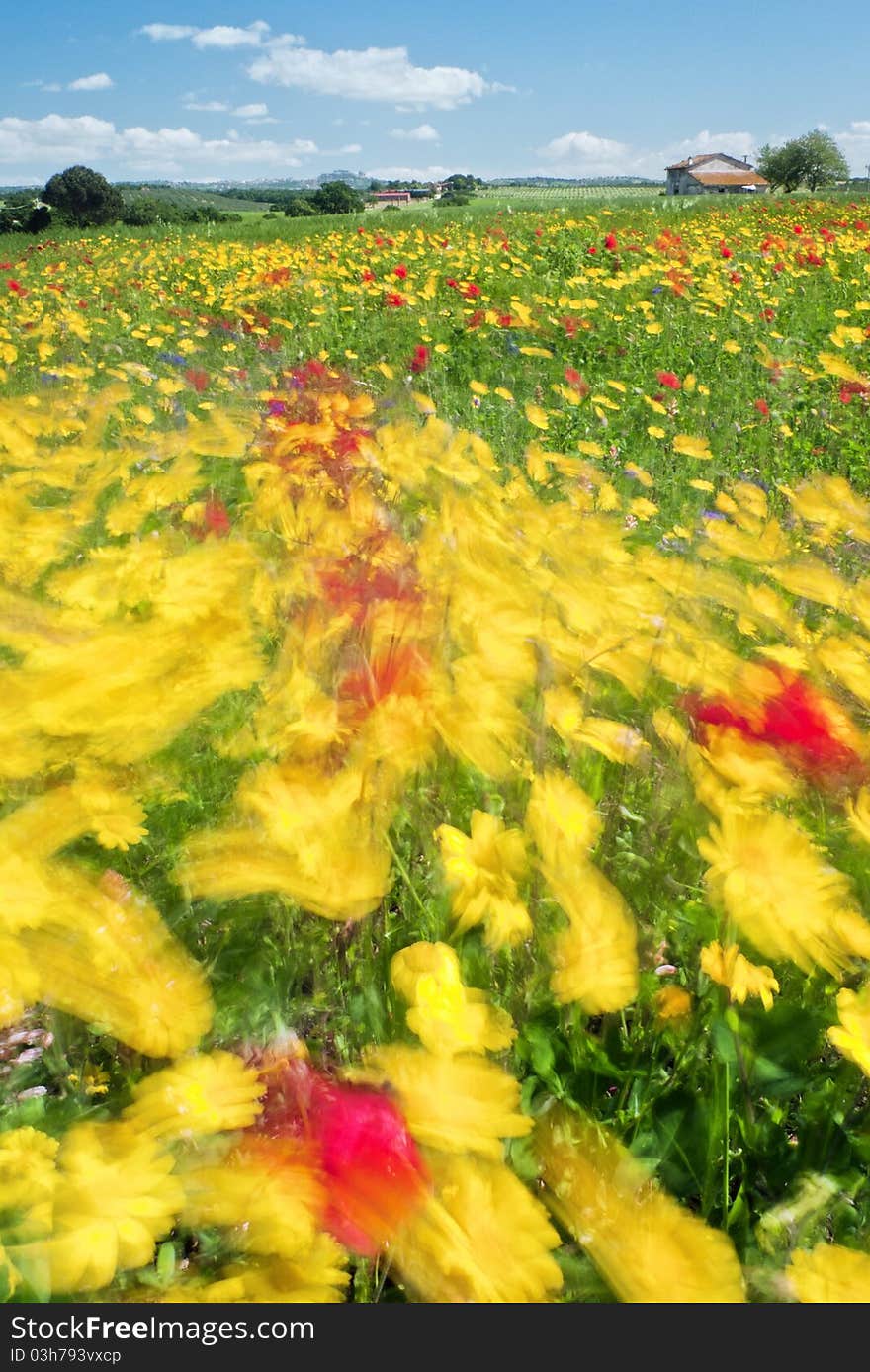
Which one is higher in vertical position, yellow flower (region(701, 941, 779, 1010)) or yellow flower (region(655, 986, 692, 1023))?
yellow flower (region(701, 941, 779, 1010))

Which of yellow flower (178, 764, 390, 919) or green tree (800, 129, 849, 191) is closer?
yellow flower (178, 764, 390, 919)

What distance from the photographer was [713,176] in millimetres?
45844

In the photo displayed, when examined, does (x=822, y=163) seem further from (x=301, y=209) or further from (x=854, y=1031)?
(x=854, y=1031)

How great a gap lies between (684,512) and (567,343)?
2945 mm

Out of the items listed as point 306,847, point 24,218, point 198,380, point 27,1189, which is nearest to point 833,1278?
point 306,847

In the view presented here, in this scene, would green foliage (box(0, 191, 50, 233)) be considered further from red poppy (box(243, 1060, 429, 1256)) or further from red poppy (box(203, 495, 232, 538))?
red poppy (box(243, 1060, 429, 1256))

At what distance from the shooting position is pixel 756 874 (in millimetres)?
730

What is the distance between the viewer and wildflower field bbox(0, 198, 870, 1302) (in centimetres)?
60

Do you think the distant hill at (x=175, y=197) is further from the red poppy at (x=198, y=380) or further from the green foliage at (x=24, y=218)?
the red poppy at (x=198, y=380)

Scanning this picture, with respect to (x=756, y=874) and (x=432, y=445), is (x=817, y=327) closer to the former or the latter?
(x=432, y=445)

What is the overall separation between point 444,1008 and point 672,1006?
13.3 inches

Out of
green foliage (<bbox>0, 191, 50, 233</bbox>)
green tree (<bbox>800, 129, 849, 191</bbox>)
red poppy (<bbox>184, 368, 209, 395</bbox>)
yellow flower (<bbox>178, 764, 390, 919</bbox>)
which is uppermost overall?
green tree (<bbox>800, 129, 849, 191</bbox>)

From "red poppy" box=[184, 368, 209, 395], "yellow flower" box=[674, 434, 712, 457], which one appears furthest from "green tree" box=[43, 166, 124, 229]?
"yellow flower" box=[674, 434, 712, 457]

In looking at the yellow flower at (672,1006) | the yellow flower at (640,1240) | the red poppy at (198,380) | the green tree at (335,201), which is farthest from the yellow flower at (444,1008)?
the green tree at (335,201)
